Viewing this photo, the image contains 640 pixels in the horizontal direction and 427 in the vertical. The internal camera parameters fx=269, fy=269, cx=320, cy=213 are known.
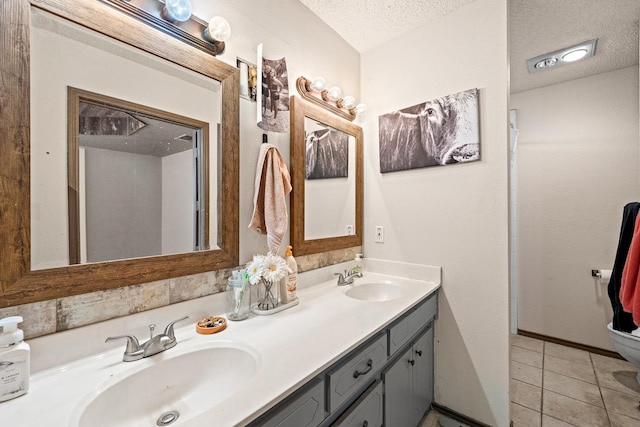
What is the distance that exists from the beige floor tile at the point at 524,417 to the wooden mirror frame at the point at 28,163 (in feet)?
6.69

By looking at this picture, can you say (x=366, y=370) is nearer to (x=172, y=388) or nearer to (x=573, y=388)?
(x=172, y=388)

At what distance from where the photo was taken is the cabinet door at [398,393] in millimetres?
1153

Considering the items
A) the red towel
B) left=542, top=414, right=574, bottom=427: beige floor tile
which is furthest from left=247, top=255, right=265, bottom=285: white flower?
left=542, top=414, right=574, bottom=427: beige floor tile

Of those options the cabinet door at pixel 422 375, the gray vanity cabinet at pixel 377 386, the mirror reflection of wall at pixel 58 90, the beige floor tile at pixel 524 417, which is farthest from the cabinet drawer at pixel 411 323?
the mirror reflection of wall at pixel 58 90

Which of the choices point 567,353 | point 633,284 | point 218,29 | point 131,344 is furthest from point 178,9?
point 567,353

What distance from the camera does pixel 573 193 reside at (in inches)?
95.2

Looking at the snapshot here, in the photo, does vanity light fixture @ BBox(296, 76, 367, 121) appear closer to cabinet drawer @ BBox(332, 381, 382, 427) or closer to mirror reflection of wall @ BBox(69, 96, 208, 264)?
mirror reflection of wall @ BBox(69, 96, 208, 264)

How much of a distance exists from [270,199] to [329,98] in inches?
32.4

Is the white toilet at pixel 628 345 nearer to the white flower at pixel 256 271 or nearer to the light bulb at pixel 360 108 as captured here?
the light bulb at pixel 360 108

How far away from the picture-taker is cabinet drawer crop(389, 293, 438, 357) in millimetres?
1176

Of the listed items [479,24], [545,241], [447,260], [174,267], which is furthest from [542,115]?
[174,267]

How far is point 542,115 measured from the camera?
2574 millimetres

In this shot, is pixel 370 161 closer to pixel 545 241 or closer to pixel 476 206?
pixel 476 206

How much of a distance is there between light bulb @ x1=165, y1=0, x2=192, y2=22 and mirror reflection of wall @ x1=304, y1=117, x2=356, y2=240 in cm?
72
